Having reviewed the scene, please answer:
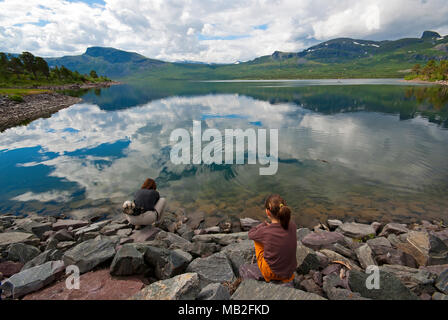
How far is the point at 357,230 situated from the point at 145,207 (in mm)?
10875

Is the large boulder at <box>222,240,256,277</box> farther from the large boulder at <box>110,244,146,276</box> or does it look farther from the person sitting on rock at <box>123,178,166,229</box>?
the person sitting on rock at <box>123,178,166,229</box>

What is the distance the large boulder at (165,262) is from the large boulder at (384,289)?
17.1ft

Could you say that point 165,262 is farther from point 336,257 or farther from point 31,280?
point 336,257

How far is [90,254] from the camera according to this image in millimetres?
7145

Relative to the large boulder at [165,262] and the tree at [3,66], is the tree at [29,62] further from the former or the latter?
the large boulder at [165,262]

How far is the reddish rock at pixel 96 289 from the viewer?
226 inches

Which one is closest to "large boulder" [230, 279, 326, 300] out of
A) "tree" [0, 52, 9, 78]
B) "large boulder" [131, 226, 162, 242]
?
"large boulder" [131, 226, 162, 242]

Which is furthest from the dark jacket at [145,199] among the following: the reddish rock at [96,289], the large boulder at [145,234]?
the reddish rock at [96,289]

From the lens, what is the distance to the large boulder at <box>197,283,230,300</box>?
211 inches

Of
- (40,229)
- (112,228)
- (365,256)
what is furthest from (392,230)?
(40,229)

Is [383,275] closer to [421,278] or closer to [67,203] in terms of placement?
[421,278]

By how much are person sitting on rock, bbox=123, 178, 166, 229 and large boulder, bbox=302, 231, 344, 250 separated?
722 cm

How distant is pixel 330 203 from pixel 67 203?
18349mm

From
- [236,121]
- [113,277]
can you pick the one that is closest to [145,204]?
[113,277]
